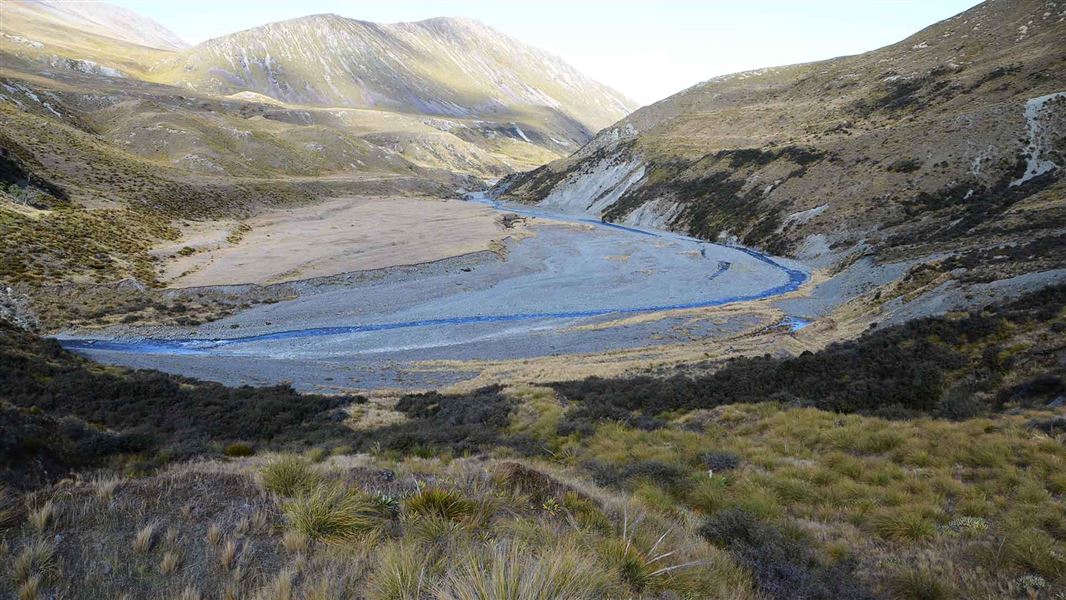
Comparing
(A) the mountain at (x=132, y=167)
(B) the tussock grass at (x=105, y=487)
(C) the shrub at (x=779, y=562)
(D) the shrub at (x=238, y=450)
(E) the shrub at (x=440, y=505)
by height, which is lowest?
(D) the shrub at (x=238, y=450)

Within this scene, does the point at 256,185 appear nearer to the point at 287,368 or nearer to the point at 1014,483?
the point at 287,368

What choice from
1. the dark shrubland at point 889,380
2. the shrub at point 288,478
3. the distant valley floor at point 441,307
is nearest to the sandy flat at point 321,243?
the distant valley floor at point 441,307

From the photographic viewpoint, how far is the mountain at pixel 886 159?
133ft

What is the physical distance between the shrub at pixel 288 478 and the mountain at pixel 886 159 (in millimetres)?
28963

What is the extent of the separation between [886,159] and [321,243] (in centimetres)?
6267

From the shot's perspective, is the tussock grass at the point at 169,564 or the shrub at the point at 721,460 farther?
the shrub at the point at 721,460

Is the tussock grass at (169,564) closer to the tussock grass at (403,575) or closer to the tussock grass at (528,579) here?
the tussock grass at (403,575)

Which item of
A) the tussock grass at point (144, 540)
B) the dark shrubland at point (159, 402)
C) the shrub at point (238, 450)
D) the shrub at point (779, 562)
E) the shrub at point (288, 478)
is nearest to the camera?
the tussock grass at point (144, 540)

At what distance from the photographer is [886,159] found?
56.7 metres

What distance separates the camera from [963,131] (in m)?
53.0

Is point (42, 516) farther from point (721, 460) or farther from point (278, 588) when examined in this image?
point (721, 460)

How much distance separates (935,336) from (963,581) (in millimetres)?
15357

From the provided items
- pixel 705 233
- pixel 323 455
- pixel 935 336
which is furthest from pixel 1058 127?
pixel 323 455

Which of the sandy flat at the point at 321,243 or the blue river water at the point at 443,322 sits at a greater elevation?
the sandy flat at the point at 321,243
